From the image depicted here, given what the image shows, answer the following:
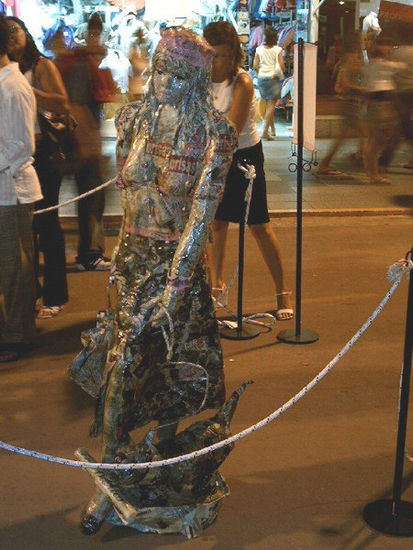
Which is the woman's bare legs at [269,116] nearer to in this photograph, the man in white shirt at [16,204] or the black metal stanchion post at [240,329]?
the black metal stanchion post at [240,329]

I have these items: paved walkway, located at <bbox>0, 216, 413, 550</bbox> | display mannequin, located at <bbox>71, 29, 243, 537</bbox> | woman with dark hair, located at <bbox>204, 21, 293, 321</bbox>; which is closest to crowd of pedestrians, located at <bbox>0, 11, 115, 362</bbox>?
paved walkway, located at <bbox>0, 216, 413, 550</bbox>

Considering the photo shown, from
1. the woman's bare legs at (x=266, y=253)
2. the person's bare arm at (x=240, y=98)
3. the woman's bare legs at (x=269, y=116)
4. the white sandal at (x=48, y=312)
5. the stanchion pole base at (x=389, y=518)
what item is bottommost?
the stanchion pole base at (x=389, y=518)

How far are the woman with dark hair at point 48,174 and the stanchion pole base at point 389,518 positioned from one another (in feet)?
10.3

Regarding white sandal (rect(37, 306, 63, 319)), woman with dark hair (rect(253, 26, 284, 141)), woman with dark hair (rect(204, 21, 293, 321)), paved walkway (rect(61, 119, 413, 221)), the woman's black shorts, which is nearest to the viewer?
woman with dark hair (rect(204, 21, 293, 321))

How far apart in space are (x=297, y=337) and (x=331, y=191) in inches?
199

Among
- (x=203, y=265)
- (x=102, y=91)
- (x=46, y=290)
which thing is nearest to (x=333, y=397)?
(x=203, y=265)

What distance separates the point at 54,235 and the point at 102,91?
6.31 feet

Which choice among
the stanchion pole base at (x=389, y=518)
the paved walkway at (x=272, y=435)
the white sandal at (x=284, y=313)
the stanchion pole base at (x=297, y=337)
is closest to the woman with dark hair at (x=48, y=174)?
the paved walkway at (x=272, y=435)

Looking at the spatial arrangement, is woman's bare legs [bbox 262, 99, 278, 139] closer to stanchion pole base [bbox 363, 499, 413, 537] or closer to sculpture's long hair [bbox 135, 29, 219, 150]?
sculpture's long hair [bbox 135, 29, 219, 150]

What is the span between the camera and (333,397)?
173 inches

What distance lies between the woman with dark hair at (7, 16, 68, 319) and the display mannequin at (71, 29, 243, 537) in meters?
2.63

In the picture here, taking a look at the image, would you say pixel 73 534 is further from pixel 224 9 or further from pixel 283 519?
pixel 224 9

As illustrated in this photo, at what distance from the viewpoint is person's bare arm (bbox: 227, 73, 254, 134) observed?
16.6 ft

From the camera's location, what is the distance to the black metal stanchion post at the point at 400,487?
10.4 feet
